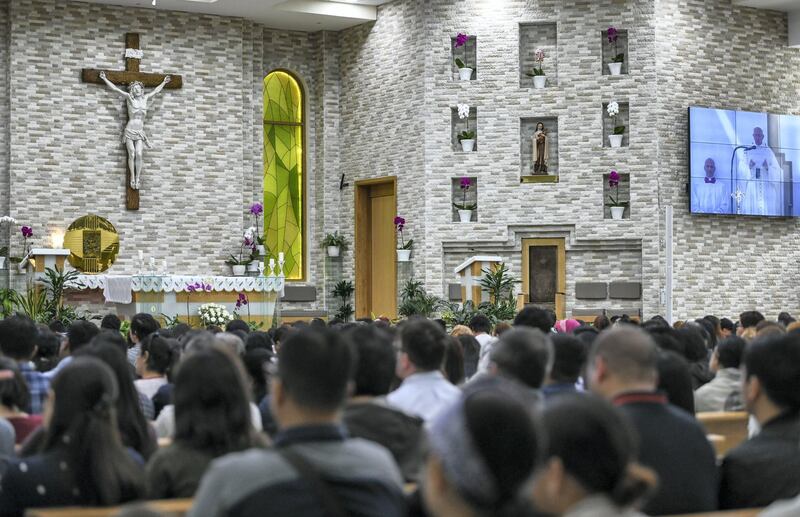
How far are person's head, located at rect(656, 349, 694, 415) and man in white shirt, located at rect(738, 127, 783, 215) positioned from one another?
51.6ft

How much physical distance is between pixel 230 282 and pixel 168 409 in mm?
12378

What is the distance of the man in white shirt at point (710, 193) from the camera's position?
64.0 feet

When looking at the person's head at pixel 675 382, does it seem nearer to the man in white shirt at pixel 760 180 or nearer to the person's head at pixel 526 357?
the person's head at pixel 526 357

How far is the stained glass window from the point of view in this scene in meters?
22.2

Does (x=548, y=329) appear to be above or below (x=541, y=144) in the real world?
below

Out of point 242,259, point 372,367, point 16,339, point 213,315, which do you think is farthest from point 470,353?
point 242,259

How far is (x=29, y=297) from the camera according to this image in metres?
17.6

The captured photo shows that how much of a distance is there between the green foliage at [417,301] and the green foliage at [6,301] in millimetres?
5998

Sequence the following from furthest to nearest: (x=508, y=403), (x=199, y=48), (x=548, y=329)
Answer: (x=199, y=48), (x=548, y=329), (x=508, y=403)

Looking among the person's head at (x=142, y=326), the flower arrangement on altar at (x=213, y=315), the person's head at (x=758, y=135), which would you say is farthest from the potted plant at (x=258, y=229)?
the person's head at (x=142, y=326)

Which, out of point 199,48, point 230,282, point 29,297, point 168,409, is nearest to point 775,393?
point 168,409

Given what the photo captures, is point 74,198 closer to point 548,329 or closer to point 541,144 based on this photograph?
point 541,144

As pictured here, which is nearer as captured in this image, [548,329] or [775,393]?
[775,393]

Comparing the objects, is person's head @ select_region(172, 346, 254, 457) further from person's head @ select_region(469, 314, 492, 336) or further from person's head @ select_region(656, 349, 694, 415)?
person's head @ select_region(469, 314, 492, 336)
